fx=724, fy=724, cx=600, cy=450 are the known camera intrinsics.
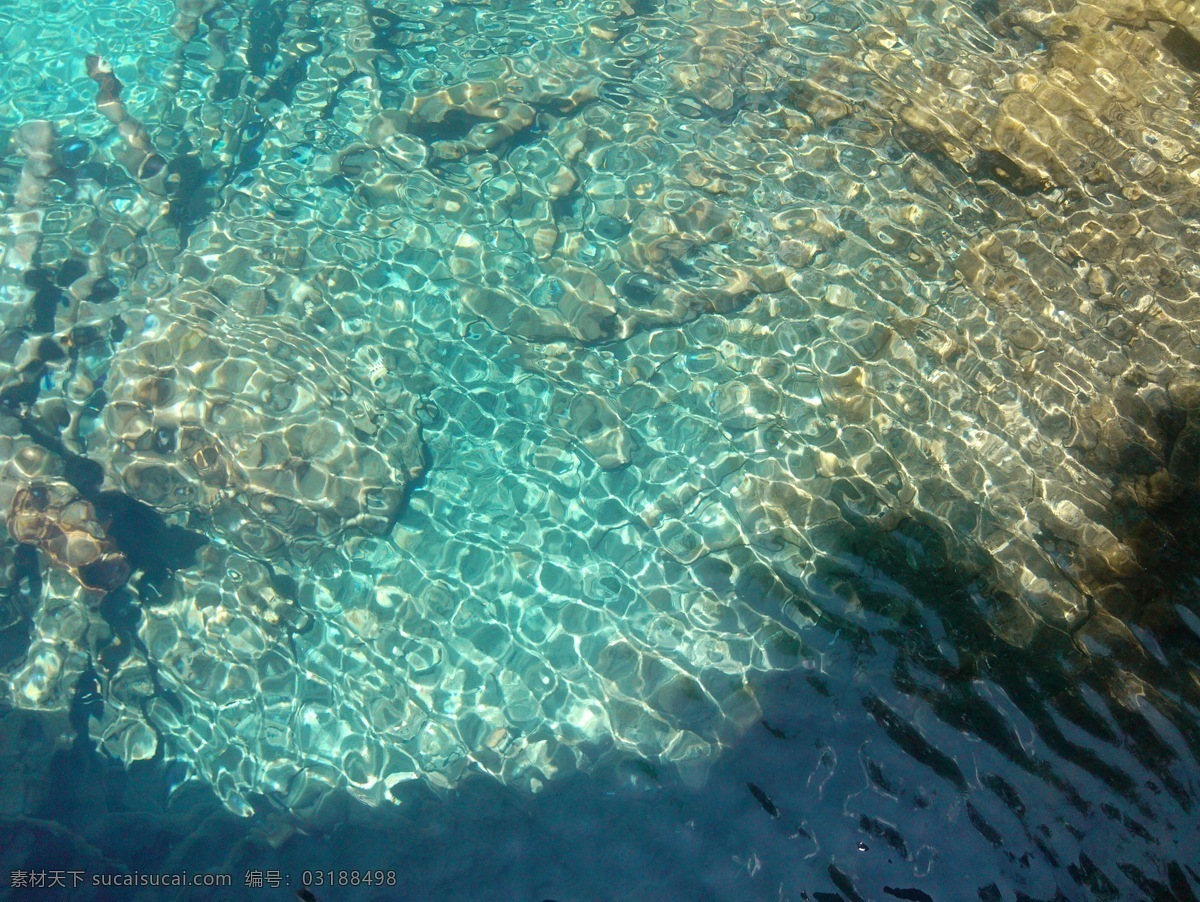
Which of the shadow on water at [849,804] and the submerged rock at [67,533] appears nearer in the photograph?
the shadow on water at [849,804]

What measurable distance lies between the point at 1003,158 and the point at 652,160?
3.22 meters

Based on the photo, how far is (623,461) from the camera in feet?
18.2

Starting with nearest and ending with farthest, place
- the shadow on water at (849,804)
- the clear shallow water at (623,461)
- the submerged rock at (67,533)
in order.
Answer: the shadow on water at (849,804) < the clear shallow water at (623,461) < the submerged rock at (67,533)

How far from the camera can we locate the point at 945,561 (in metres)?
4.84

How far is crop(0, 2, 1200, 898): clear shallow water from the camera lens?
4320mm

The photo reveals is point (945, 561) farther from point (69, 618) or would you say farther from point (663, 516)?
point (69, 618)

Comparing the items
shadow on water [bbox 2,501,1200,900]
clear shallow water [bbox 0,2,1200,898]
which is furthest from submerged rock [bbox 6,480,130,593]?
shadow on water [bbox 2,501,1200,900]

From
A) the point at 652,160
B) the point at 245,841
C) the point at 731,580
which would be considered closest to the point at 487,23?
the point at 652,160

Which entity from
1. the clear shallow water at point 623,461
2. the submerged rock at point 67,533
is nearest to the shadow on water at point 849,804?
the clear shallow water at point 623,461

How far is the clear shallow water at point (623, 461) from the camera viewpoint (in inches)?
170

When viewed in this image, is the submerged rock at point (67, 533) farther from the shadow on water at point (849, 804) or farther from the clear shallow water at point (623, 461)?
the shadow on water at point (849, 804)

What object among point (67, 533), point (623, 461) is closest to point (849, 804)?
point (623, 461)

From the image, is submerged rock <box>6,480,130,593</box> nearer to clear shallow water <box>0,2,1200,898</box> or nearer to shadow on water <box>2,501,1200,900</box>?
clear shallow water <box>0,2,1200,898</box>

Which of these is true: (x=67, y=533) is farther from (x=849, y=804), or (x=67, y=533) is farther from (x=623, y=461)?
(x=849, y=804)
